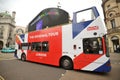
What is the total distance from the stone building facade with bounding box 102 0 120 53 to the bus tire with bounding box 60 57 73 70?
78.6 feet

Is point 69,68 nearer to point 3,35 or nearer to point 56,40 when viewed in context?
point 56,40

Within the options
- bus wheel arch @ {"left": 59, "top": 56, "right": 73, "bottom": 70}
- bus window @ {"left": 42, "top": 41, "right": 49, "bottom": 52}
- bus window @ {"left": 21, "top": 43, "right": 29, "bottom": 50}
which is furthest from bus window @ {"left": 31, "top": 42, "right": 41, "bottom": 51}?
bus wheel arch @ {"left": 59, "top": 56, "right": 73, "bottom": 70}

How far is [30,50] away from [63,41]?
439 centimetres

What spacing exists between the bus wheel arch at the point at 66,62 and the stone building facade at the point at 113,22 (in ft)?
78.6

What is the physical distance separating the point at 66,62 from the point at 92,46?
2254 mm

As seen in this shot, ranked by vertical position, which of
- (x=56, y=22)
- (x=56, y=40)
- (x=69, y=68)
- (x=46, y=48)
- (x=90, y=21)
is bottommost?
(x=69, y=68)

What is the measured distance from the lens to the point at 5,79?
5.20m

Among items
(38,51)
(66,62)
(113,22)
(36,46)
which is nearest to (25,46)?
(36,46)

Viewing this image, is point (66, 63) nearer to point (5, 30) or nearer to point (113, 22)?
point (113, 22)

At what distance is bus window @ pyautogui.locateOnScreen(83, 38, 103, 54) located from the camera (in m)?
6.39

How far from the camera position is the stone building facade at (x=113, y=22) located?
27.7 m

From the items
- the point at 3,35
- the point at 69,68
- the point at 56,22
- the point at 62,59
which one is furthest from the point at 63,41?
the point at 3,35

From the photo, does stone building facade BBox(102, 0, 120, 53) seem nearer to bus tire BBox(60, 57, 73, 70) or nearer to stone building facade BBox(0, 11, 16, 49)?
bus tire BBox(60, 57, 73, 70)

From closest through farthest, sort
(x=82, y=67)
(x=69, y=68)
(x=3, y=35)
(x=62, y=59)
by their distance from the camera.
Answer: (x=82, y=67), (x=69, y=68), (x=62, y=59), (x=3, y=35)
